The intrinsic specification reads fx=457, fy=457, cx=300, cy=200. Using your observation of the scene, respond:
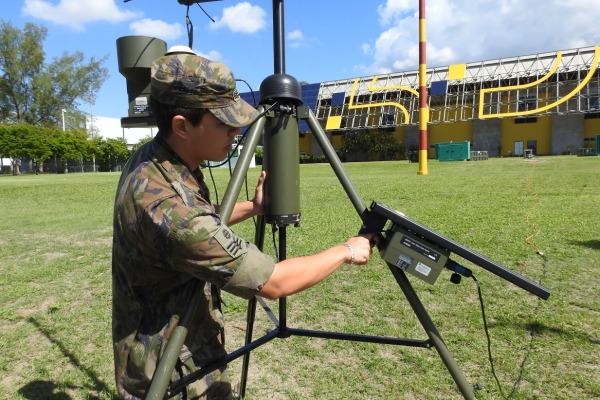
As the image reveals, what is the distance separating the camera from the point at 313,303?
13.6ft

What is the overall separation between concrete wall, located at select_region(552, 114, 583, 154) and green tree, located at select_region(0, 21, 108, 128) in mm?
50640

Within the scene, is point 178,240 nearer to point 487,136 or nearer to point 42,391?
point 42,391

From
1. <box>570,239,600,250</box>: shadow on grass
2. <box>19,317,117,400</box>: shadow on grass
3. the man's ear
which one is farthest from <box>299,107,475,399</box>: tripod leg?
<box>570,239,600,250</box>: shadow on grass

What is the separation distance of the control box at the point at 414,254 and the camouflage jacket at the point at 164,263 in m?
0.47

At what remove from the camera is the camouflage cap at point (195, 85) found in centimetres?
134

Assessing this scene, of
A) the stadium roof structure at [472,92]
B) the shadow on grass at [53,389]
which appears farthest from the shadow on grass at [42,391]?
the stadium roof structure at [472,92]

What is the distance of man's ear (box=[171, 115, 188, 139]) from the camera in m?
1.38

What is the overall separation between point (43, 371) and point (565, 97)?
43.8m

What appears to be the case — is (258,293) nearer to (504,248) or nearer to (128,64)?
(128,64)

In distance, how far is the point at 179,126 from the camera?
4.61 ft

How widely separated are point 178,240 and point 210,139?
36 cm

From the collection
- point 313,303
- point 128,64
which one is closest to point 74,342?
point 313,303

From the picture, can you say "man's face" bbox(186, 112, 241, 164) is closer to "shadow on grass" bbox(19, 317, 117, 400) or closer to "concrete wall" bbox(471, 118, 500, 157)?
"shadow on grass" bbox(19, 317, 117, 400)

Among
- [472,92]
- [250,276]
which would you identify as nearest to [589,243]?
[250,276]
